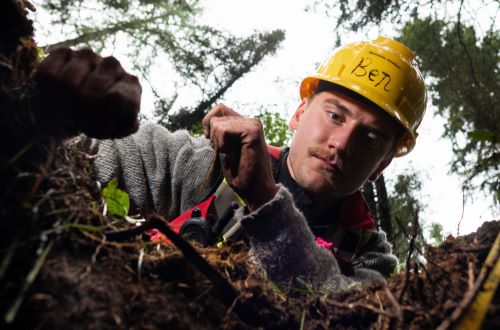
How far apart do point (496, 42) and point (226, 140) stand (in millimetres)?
14506

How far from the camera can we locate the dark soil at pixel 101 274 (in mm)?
750

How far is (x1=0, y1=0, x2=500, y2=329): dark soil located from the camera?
750mm

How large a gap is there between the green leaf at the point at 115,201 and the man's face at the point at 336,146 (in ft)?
6.81

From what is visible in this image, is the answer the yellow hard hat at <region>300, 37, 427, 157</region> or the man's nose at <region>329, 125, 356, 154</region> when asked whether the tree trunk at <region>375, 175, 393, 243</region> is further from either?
the man's nose at <region>329, 125, 356, 154</region>

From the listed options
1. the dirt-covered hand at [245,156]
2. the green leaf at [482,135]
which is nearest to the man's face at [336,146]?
the dirt-covered hand at [245,156]

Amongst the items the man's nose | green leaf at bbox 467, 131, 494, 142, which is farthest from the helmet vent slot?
green leaf at bbox 467, 131, 494, 142

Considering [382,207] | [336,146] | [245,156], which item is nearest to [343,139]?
[336,146]

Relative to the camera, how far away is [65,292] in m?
0.76

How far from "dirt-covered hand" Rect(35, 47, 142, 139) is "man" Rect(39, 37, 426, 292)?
0.89 m

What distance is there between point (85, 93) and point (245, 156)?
1.00 m

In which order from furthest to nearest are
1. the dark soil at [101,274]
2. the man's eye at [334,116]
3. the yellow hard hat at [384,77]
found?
the yellow hard hat at [384,77] < the man's eye at [334,116] < the dark soil at [101,274]

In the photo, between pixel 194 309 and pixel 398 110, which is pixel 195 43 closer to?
pixel 398 110

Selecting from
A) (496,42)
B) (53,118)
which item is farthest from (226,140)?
(496,42)

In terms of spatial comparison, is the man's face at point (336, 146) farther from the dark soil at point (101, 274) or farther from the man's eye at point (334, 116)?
the dark soil at point (101, 274)
